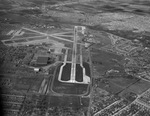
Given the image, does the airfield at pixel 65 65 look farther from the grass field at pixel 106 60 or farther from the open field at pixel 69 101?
the grass field at pixel 106 60

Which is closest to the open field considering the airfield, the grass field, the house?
the airfield

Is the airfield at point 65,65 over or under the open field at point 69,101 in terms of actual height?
over

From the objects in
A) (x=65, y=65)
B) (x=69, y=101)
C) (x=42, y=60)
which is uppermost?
(x=42, y=60)

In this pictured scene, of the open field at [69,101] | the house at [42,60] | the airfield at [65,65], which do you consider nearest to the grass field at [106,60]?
the airfield at [65,65]

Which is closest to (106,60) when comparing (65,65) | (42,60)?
(65,65)

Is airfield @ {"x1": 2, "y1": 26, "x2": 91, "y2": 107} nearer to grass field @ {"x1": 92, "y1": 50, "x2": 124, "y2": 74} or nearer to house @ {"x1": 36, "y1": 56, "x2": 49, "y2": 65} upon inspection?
house @ {"x1": 36, "y1": 56, "x2": 49, "y2": 65}

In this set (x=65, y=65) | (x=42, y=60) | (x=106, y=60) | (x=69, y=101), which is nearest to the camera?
(x=69, y=101)

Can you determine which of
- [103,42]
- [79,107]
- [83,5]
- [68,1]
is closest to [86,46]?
[103,42]

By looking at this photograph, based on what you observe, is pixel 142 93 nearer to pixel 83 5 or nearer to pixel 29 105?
pixel 29 105

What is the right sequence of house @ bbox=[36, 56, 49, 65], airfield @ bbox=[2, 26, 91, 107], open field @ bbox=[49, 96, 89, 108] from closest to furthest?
open field @ bbox=[49, 96, 89, 108] → airfield @ bbox=[2, 26, 91, 107] → house @ bbox=[36, 56, 49, 65]

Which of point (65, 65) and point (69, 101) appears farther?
point (65, 65)

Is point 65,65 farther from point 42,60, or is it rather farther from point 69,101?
point 69,101
